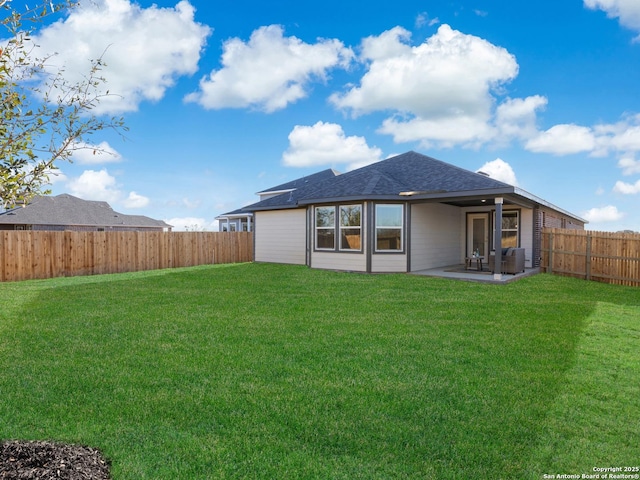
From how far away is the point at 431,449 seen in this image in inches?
117

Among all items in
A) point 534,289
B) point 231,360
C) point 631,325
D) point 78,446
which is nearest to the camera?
point 78,446

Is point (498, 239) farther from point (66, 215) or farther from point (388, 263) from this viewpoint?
point (66, 215)

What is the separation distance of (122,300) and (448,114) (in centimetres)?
1320

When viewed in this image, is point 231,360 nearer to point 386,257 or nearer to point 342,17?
point 386,257

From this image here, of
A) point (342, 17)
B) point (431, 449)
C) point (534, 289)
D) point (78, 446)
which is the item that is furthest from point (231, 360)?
point (342, 17)

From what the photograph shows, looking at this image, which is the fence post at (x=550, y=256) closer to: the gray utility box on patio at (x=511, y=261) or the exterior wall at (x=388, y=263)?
the gray utility box on patio at (x=511, y=261)

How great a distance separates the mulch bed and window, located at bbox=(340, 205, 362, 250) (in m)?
12.0

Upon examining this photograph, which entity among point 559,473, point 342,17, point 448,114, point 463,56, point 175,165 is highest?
point 342,17

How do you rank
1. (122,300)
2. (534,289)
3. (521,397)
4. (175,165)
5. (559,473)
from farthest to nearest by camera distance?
(175,165)
(534,289)
(122,300)
(521,397)
(559,473)

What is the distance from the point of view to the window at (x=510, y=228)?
53.4 feet

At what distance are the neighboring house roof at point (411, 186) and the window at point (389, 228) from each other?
1.59ft

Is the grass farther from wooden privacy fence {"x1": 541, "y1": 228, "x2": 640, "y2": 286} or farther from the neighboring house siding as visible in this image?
the neighboring house siding

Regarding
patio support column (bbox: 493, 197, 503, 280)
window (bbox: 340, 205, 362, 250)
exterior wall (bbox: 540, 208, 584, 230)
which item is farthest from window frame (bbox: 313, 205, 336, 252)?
exterior wall (bbox: 540, 208, 584, 230)

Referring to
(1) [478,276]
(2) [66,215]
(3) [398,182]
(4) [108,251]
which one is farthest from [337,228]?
(2) [66,215]
